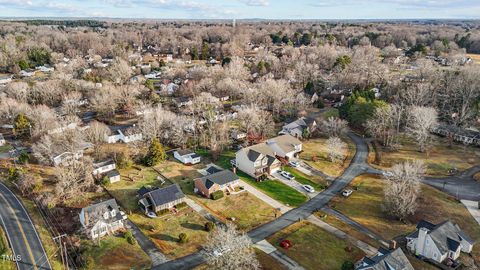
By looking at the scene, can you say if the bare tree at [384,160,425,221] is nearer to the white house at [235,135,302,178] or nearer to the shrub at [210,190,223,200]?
the white house at [235,135,302,178]

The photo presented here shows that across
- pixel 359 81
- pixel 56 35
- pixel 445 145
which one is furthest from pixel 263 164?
Result: pixel 56 35

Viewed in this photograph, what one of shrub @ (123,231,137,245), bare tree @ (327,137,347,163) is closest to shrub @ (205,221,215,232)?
shrub @ (123,231,137,245)

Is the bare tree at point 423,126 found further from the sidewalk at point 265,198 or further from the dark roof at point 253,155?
the sidewalk at point 265,198

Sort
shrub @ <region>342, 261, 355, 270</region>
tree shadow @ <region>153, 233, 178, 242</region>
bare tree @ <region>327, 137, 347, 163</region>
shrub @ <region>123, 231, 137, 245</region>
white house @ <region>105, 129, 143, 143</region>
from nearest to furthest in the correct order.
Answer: shrub @ <region>342, 261, 355, 270</region> < shrub @ <region>123, 231, 137, 245</region> < tree shadow @ <region>153, 233, 178, 242</region> < bare tree @ <region>327, 137, 347, 163</region> < white house @ <region>105, 129, 143, 143</region>

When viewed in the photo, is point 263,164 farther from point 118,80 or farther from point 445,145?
point 118,80

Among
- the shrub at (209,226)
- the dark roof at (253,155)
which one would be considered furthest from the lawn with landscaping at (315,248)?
the dark roof at (253,155)

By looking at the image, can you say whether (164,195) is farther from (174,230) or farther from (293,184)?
(293,184)
